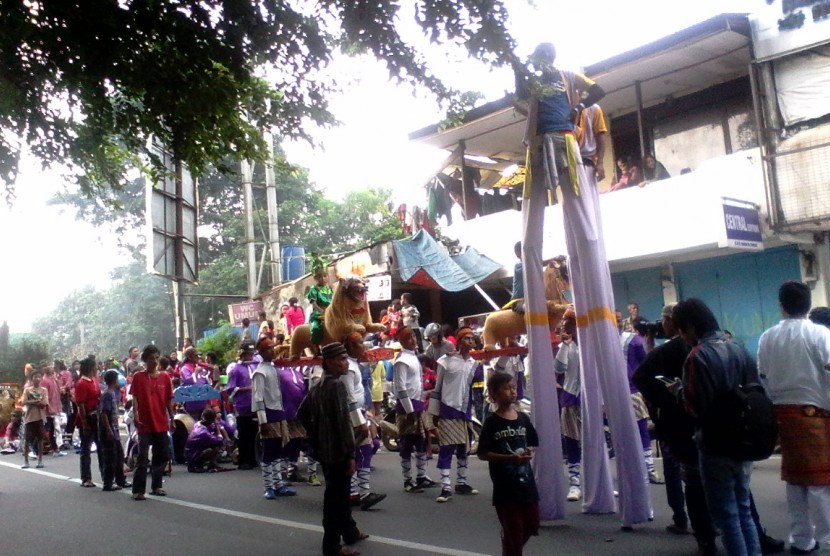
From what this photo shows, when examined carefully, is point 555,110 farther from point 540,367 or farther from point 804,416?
point 804,416

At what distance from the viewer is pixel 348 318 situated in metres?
9.27

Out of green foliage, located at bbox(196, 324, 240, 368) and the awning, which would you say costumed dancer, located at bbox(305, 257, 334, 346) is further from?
green foliage, located at bbox(196, 324, 240, 368)

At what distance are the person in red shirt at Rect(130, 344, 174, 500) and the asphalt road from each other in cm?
34

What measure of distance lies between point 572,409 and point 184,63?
565 cm

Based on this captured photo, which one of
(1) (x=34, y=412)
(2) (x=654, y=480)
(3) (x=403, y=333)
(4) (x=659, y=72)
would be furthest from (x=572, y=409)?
(1) (x=34, y=412)

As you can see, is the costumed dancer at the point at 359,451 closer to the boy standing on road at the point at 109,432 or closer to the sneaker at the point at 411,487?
the sneaker at the point at 411,487

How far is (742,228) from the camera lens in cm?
1463

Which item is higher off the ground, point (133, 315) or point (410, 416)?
point (133, 315)

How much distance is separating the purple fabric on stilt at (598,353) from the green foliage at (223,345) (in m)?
14.6

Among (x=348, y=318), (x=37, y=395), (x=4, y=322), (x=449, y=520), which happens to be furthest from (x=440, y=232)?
(x=4, y=322)

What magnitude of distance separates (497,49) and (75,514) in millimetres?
7334

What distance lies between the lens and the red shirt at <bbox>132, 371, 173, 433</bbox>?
1095cm

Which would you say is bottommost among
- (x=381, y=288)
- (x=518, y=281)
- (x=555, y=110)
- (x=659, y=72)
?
(x=518, y=281)

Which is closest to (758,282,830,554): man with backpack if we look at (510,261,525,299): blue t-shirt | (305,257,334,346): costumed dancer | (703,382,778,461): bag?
(703,382,778,461): bag
